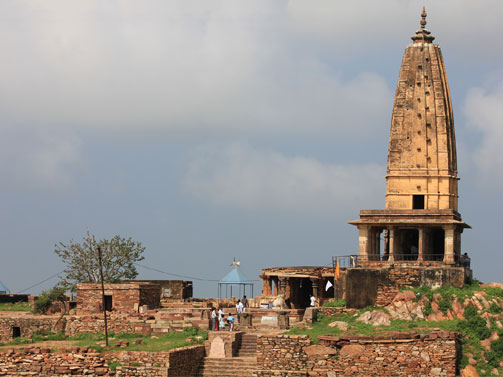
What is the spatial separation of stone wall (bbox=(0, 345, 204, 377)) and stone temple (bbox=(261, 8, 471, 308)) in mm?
11843

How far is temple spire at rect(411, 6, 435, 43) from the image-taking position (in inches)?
2058

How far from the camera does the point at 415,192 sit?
50531 millimetres

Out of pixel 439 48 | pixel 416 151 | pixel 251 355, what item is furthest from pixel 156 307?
pixel 439 48

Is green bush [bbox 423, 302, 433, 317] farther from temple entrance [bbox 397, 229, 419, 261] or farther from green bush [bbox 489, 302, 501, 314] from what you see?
temple entrance [bbox 397, 229, 419, 261]

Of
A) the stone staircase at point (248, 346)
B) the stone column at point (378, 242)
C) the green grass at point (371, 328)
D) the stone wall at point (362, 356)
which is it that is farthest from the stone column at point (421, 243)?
the stone staircase at point (248, 346)

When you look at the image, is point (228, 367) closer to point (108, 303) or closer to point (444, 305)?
point (444, 305)

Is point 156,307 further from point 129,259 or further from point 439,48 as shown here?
point 439,48

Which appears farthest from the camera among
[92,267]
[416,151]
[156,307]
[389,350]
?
[92,267]

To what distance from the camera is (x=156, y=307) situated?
4675 cm

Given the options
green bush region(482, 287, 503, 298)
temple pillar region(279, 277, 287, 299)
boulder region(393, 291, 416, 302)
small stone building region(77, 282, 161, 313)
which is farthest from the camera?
temple pillar region(279, 277, 287, 299)

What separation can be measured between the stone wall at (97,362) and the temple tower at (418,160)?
14290 millimetres

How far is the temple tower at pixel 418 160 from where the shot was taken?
49.5 metres

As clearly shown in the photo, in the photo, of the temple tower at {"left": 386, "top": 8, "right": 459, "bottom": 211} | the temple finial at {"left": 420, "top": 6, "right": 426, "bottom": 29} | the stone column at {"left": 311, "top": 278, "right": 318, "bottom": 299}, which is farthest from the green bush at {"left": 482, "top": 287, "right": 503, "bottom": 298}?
the temple finial at {"left": 420, "top": 6, "right": 426, "bottom": 29}

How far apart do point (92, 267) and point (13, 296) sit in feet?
17.3
